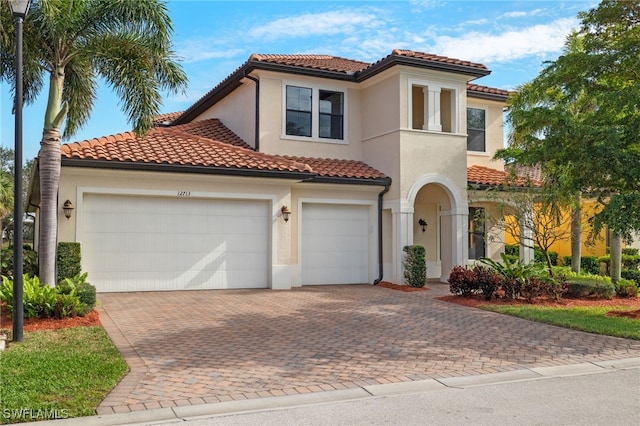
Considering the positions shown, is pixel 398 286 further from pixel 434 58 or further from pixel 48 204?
pixel 48 204

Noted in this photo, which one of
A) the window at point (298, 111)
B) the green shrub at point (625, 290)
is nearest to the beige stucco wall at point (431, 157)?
the window at point (298, 111)

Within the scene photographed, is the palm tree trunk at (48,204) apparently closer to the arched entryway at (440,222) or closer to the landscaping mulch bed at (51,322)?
the landscaping mulch bed at (51,322)

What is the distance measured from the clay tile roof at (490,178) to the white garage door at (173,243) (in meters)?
7.23

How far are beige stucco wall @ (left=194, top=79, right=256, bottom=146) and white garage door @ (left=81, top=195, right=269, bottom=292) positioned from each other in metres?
3.37

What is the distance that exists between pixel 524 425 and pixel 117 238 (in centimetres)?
1131

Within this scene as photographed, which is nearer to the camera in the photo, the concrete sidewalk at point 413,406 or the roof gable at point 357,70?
the concrete sidewalk at point 413,406

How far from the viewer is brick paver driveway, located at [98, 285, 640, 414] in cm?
655

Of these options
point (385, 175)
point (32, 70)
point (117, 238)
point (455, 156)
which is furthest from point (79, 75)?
point (455, 156)

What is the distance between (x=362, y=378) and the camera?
22.4ft

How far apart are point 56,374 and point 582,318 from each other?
934 cm

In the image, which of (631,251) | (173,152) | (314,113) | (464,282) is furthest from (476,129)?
(173,152)

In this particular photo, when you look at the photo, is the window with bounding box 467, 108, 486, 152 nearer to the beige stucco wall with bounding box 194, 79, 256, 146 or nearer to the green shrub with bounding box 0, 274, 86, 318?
the beige stucco wall with bounding box 194, 79, 256, 146

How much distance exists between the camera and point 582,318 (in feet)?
36.7

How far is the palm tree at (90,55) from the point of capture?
428 inches
